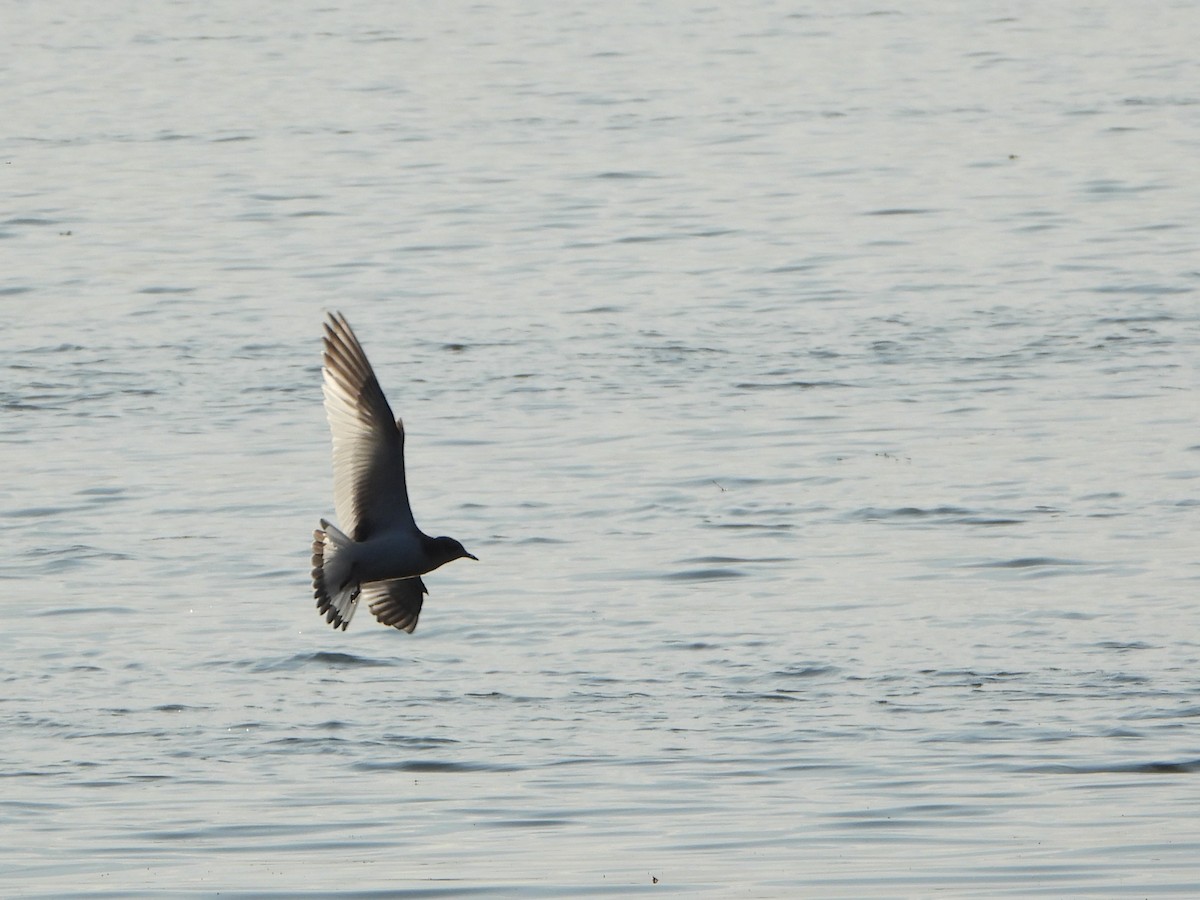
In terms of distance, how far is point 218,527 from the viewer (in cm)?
1172

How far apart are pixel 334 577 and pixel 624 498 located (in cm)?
369

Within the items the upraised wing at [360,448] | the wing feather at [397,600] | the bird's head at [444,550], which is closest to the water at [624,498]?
the wing feather at [397,600]

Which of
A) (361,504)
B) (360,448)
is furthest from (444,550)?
(360,448)

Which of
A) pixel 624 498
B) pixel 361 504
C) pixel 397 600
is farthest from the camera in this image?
pixel 624 498

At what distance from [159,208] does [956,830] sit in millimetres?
12937

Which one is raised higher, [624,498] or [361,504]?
[361,504]

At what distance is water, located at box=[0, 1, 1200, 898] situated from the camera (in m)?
8.23

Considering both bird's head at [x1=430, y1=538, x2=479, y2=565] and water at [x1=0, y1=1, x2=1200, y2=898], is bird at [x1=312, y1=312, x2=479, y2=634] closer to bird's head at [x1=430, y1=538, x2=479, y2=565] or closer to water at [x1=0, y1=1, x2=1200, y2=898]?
bird's head at [x1=430, y1=538, x2=479, y2=565]

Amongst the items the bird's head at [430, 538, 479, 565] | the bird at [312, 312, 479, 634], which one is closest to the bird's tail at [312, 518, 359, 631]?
the bird at [312, 312, 479, 634]

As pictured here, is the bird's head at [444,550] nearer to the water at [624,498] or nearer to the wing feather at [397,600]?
the wing feather at [397,600]

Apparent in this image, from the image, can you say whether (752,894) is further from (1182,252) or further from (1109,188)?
(1109,188)

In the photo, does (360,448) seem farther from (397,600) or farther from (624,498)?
(624,498)

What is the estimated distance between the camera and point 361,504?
8.61 meters

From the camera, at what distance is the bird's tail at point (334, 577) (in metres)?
8.46
